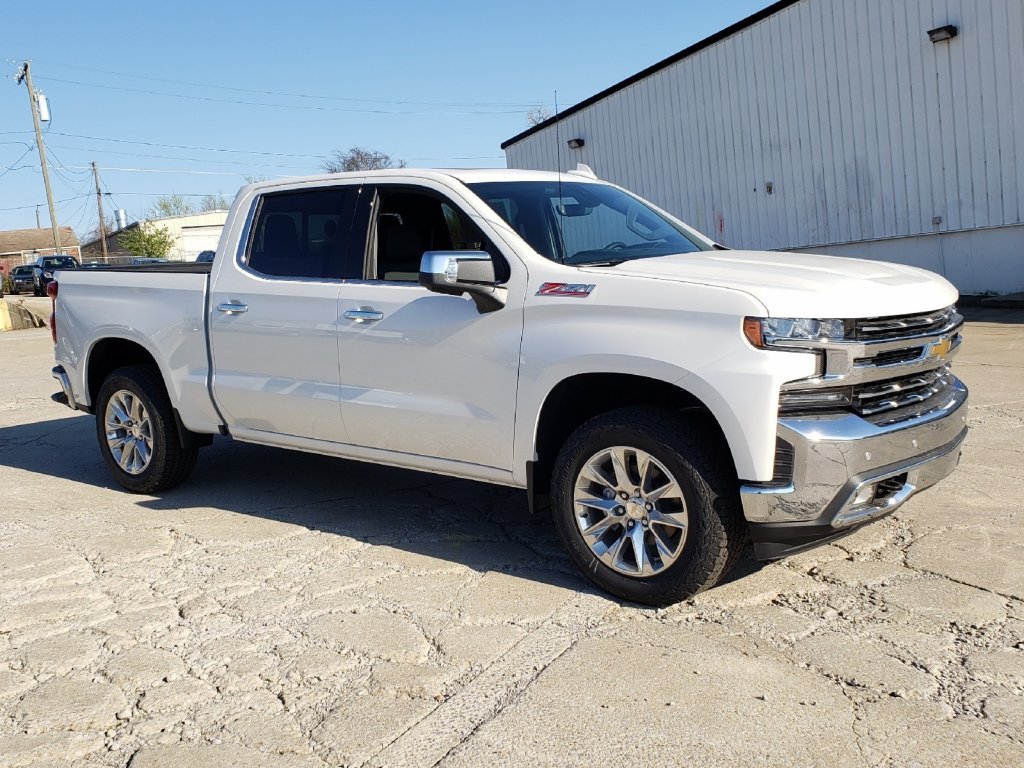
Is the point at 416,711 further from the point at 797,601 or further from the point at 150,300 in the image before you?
the point at 150,300

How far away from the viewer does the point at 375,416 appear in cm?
521

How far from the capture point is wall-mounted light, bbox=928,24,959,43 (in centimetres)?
1566

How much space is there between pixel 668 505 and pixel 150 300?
12.2 ft

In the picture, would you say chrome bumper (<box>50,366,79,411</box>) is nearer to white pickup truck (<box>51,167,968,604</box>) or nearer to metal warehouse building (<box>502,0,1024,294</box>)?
white pickup truck (<box>51,167,968,604</box>)

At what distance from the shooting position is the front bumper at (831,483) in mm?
3877

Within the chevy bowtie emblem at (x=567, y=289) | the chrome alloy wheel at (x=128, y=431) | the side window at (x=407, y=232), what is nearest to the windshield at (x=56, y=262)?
the chrome alloy wheel at (x=128, y=431)

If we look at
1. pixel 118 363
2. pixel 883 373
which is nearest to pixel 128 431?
pixel 118 363

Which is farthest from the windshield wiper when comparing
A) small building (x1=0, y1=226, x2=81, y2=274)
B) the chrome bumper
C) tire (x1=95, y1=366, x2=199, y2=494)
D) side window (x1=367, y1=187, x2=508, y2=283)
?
small building (x1=0, y1=226, x2=81, y2=274)

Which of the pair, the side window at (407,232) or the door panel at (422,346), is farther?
the side window at (407,232)

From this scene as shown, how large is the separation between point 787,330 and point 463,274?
1435 millimetres

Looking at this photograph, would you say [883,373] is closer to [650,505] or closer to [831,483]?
[831,483]

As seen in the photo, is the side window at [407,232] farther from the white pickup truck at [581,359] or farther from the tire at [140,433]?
the tire at [140,433]

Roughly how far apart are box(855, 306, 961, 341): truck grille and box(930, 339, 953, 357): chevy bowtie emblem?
0.05 meters

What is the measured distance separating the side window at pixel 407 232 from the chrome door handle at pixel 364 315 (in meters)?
0.20
